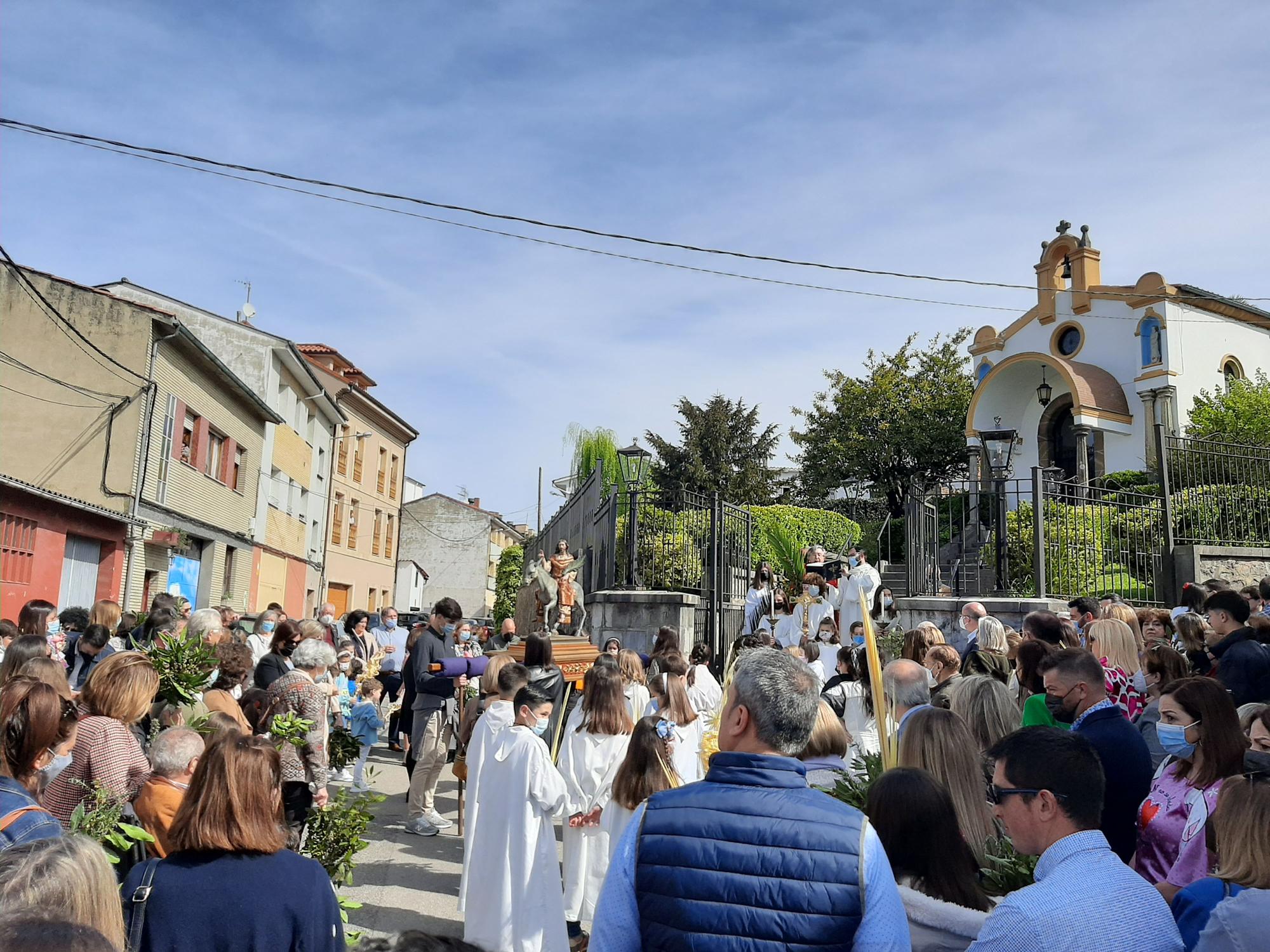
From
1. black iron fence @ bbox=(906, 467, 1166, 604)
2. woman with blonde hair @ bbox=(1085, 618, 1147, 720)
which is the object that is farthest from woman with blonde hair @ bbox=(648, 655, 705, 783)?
black iron fence @ bbox=(906, 467, 1166, 604)

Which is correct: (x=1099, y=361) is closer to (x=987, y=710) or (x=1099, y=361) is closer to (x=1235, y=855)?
(x=987, y=710)

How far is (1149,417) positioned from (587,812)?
85.1 feet

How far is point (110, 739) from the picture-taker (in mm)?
3865

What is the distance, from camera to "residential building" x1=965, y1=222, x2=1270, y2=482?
26969 millimetres

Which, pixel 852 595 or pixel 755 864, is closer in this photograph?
pixel 755 864

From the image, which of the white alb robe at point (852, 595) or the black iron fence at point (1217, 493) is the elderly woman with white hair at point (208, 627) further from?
the black iron fence at point (1217, 493)

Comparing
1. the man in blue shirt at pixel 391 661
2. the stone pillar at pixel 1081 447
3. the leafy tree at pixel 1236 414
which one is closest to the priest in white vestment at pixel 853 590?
the man in blue shirt at pixel 391 661

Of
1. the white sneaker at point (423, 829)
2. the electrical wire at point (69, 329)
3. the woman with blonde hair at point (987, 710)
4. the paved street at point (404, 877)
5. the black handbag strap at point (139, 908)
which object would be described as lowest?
the paved street at point (404, 877)

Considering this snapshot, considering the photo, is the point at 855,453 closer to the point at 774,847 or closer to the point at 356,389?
the point at 356,389

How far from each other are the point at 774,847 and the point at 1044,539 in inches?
469

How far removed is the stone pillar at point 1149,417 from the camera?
1030 inches

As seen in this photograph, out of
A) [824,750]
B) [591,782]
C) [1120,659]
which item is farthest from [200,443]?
[824,750]

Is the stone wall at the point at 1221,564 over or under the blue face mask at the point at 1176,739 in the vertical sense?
over

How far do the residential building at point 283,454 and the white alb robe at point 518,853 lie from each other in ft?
66.9
